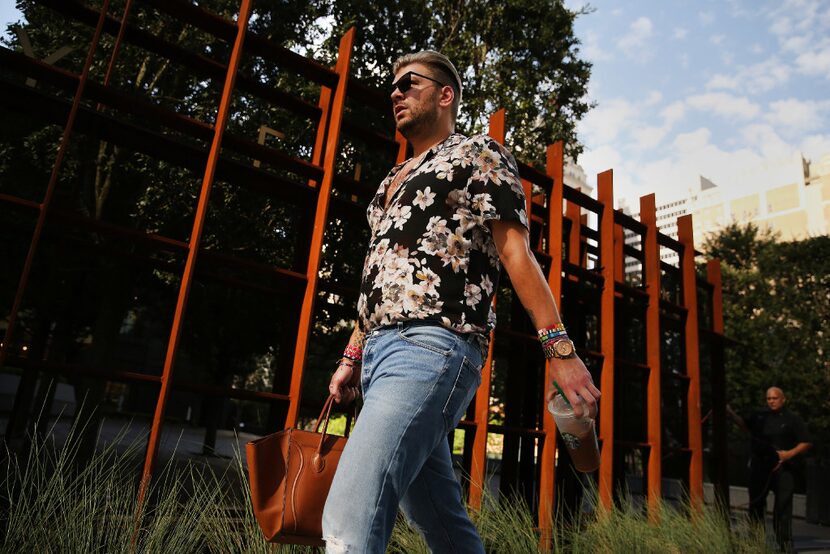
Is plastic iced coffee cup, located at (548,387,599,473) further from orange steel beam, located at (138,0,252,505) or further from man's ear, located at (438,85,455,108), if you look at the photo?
orange steel beam, located at (138,0,252,505)

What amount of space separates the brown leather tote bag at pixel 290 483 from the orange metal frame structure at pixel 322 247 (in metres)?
1.64

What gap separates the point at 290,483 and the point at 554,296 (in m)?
3.60

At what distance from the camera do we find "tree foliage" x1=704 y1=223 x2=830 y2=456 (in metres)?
16.6

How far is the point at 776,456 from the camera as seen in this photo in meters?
7.15

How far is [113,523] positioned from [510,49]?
12044 millimetres

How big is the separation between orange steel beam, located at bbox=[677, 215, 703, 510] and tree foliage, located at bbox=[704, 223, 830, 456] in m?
11.3

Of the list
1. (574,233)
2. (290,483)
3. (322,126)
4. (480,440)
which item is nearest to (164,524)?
(290,483)

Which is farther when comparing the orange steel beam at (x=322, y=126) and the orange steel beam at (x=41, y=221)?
the orange steel beam at (x=322, y=126)

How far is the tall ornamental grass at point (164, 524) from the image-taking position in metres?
2.38

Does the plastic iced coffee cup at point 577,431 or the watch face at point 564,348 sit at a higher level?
the watch face at point 564,348

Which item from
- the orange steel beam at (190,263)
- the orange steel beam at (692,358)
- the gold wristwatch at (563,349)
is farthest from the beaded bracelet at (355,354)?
the orange steel beam at (692,358)

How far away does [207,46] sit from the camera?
34.4ft

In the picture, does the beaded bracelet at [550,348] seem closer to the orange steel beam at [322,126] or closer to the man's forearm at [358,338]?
the man's forearm at [358,338]

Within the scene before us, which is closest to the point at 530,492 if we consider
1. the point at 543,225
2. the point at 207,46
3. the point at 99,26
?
the point at 543,225
